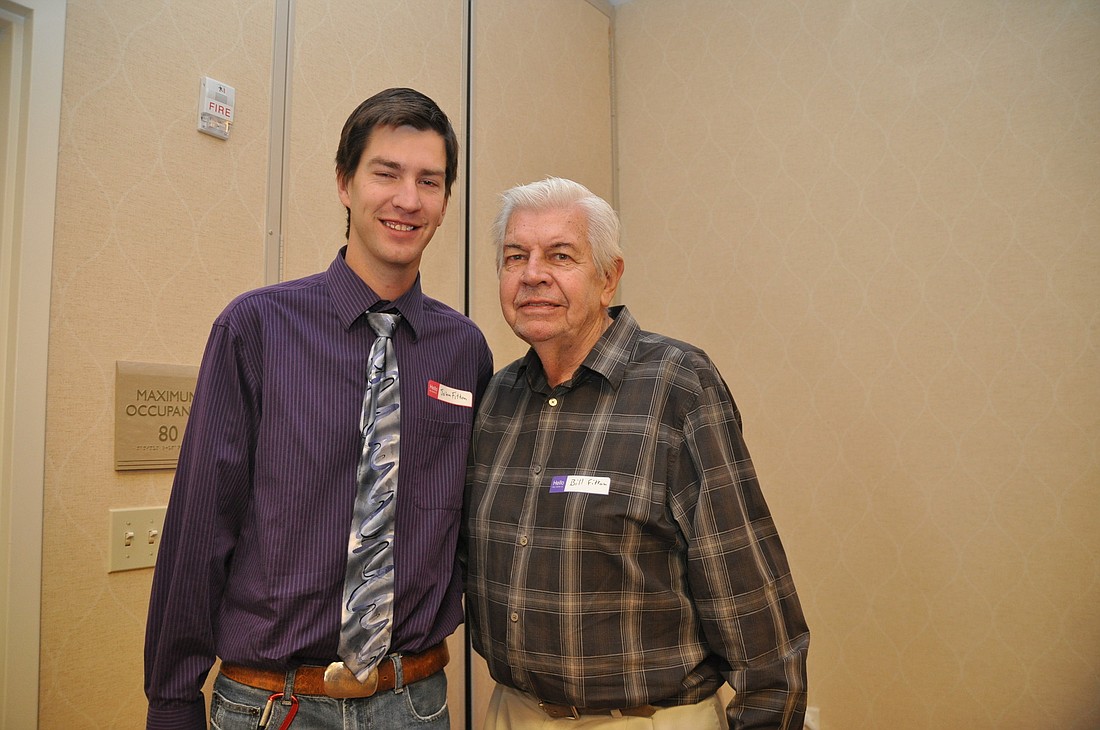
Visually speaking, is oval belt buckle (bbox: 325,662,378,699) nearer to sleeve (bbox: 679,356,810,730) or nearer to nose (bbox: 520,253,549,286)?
sleeve (bbox: 679,356,810,730)

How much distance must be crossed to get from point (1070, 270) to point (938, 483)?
31.6 inches

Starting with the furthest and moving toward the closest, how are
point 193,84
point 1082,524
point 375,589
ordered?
point 1082,524 → point 193,84 → point 375,589

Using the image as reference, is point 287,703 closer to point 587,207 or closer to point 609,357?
point 609,357

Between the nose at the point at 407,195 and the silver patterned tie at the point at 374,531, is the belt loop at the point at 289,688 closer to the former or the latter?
the silver patterned tie at the point at 374,531

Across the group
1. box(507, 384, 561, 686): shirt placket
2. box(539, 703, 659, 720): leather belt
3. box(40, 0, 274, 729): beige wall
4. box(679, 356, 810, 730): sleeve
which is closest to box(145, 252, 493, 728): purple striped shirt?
box(507, 384, 561, 686): shirt placket

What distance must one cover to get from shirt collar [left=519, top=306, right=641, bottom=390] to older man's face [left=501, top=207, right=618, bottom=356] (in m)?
0.05

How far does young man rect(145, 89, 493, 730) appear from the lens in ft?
4.15

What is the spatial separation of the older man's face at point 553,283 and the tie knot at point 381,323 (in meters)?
0.24

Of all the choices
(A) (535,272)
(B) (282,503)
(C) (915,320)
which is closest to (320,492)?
(B) (282,503)

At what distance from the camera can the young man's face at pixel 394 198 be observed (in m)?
1.45

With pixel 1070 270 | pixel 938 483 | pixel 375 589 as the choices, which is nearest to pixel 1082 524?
pixel 938 483

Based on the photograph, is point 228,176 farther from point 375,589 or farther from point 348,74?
point 375,589

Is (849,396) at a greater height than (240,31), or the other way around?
(240,31)

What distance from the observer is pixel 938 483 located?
2.71 meters
